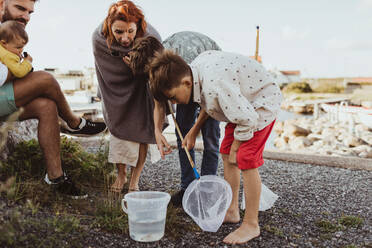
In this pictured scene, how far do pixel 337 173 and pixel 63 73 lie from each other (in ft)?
106

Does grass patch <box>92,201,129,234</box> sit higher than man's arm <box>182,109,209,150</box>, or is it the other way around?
man's arm <box>182,109,209,150</box>

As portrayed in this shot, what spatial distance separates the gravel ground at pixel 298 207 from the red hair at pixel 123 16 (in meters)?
1.30

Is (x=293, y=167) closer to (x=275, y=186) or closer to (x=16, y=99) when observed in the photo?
(x=275, y=186)

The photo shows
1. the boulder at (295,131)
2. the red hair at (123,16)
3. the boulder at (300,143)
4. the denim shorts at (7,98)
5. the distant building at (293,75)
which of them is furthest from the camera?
the distant building at (293,75)

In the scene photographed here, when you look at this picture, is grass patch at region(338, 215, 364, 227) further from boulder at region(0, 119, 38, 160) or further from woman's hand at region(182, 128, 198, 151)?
boulder at region(0, 119, 38, 160)

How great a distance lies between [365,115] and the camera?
15.3 metres

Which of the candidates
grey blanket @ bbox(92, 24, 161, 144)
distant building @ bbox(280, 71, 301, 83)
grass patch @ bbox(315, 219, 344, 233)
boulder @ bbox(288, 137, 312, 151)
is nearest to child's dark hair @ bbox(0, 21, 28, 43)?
grey blanket @ bbox(92, 24, 161, 144)

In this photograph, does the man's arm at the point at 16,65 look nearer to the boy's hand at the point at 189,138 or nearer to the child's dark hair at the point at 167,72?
the child's dark hair at the point at 167,72

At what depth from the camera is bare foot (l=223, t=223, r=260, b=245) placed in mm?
1985

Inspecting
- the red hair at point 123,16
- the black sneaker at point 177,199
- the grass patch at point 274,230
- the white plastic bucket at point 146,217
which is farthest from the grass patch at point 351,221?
the red hair at point 123,16

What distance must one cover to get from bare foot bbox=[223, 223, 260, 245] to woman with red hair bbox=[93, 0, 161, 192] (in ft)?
3.18

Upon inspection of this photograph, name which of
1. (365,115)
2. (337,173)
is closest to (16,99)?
(337,173)

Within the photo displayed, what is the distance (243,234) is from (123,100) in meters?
1.33

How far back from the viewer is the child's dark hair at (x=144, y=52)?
2.29m
